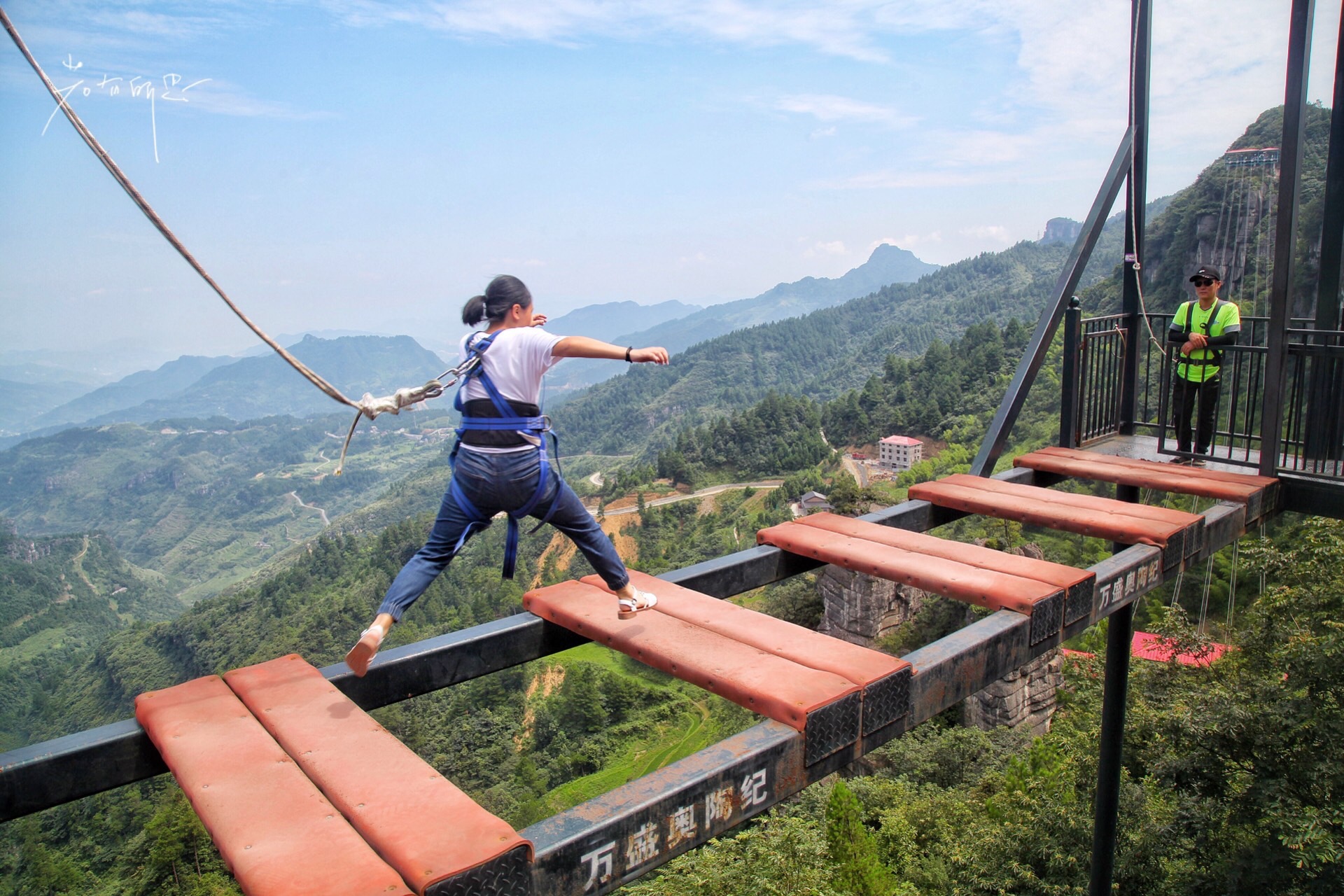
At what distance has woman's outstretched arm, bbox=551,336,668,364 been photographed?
3.00 meters

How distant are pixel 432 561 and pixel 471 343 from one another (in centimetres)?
84

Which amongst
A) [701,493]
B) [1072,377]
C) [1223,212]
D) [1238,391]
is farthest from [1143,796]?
[701,493]

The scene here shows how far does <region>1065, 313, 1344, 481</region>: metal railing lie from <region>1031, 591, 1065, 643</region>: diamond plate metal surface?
2.96 meters

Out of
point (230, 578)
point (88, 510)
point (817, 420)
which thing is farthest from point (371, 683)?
point (88, 510)

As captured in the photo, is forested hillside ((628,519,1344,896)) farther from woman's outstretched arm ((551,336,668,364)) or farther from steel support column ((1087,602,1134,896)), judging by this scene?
woman's outstretched arm ((551,336,668,364))

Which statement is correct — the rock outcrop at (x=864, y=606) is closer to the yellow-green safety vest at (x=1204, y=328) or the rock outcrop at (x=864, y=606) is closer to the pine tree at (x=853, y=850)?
the pine tree at (x=853, y=850)

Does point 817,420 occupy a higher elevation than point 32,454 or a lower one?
higher

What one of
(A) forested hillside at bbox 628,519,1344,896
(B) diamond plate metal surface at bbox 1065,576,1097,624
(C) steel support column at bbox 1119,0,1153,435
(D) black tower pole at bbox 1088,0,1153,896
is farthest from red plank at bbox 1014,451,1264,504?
(A) forested hillside at bbox 628,519,1344,896

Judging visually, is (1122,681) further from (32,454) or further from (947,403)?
(32,454)

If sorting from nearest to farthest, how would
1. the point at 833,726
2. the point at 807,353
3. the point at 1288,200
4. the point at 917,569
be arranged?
the point at 833,726
the point at 917,569
the point at 1288,200
the point at 807,353

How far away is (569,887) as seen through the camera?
7.15ft

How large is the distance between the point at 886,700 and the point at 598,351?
1.53 meters

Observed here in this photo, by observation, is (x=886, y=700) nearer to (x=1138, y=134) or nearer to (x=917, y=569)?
(x=917, y=569)

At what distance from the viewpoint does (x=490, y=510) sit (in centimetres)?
328
